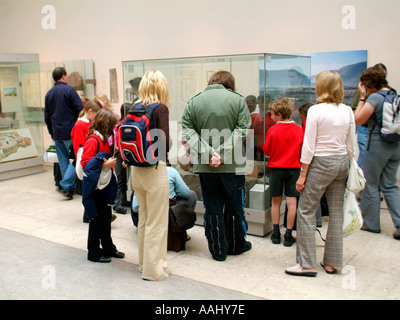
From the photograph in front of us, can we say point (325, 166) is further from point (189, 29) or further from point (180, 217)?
point (189, 29)

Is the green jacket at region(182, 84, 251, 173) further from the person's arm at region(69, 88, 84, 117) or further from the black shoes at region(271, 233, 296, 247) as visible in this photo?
the person's arm at region(69, 88, 84, 117)

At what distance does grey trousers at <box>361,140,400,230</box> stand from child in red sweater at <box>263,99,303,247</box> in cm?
93

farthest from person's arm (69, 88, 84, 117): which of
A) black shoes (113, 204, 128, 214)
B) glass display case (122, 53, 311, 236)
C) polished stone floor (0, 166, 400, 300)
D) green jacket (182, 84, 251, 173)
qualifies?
green jacket (182, 84, 251, 173)

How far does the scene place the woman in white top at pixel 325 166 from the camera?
3.54 meters

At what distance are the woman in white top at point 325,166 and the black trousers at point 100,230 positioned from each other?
170 cm

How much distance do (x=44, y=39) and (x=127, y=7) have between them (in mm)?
2492

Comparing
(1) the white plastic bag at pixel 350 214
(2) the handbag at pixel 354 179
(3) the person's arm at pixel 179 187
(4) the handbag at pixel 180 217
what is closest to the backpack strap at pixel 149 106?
(3) the person's arm at pixel 179 187

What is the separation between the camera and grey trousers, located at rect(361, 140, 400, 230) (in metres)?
4.75

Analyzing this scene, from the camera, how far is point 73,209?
239 inches

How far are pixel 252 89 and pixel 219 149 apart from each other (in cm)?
114

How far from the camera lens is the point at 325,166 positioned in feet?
11.7

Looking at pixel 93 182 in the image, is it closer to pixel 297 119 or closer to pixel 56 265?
pixel 56 265

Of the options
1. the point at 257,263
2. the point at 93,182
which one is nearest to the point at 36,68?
the point at 93,182
